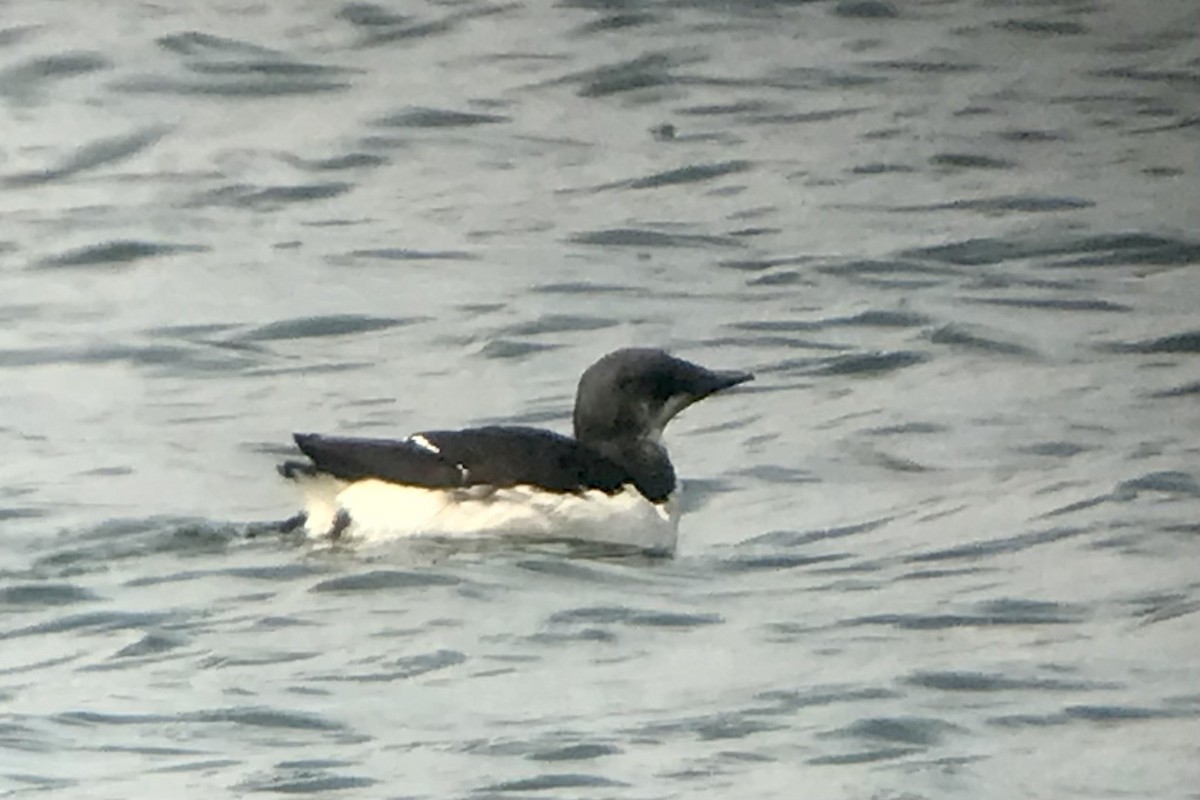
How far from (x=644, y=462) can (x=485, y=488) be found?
715mm

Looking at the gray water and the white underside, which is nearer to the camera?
the gray water

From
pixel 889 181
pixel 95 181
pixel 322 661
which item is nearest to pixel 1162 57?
pixel 889 181

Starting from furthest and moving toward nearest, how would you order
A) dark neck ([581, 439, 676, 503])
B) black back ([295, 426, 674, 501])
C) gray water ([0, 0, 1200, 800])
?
dark neck ([581, 439, 676, 503]) → black back ([295, 426, 674, 501]) → gray water ([0, 0, 1200, 800])

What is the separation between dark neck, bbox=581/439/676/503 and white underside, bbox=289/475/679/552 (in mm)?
132

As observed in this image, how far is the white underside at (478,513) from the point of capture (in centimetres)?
1059

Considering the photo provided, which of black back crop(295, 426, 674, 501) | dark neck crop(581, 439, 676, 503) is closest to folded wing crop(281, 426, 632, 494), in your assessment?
black back crop(295, 426, 674, 501)

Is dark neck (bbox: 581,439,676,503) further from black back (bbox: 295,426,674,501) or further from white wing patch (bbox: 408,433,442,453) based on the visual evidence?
white wing patch (bbox: 408,433,442,453)

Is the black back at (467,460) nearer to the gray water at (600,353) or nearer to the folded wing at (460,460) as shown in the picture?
the folded wing at (460,460)

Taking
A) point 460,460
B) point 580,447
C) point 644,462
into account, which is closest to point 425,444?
point 460,460

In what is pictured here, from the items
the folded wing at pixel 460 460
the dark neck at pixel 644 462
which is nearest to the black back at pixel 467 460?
the folded wing at pixel 460 460

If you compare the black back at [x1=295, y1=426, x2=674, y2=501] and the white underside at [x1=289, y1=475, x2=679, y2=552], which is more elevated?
the black back at [x1=295, y1=426, x2=674, y2=501]

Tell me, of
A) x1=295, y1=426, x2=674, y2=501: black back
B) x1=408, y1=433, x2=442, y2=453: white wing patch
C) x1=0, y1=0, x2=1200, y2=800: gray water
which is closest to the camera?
x1=0, y1=0, x2=1200, y2=800: gray water

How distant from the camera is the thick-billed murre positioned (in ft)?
34.6

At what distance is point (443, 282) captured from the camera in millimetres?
14422
